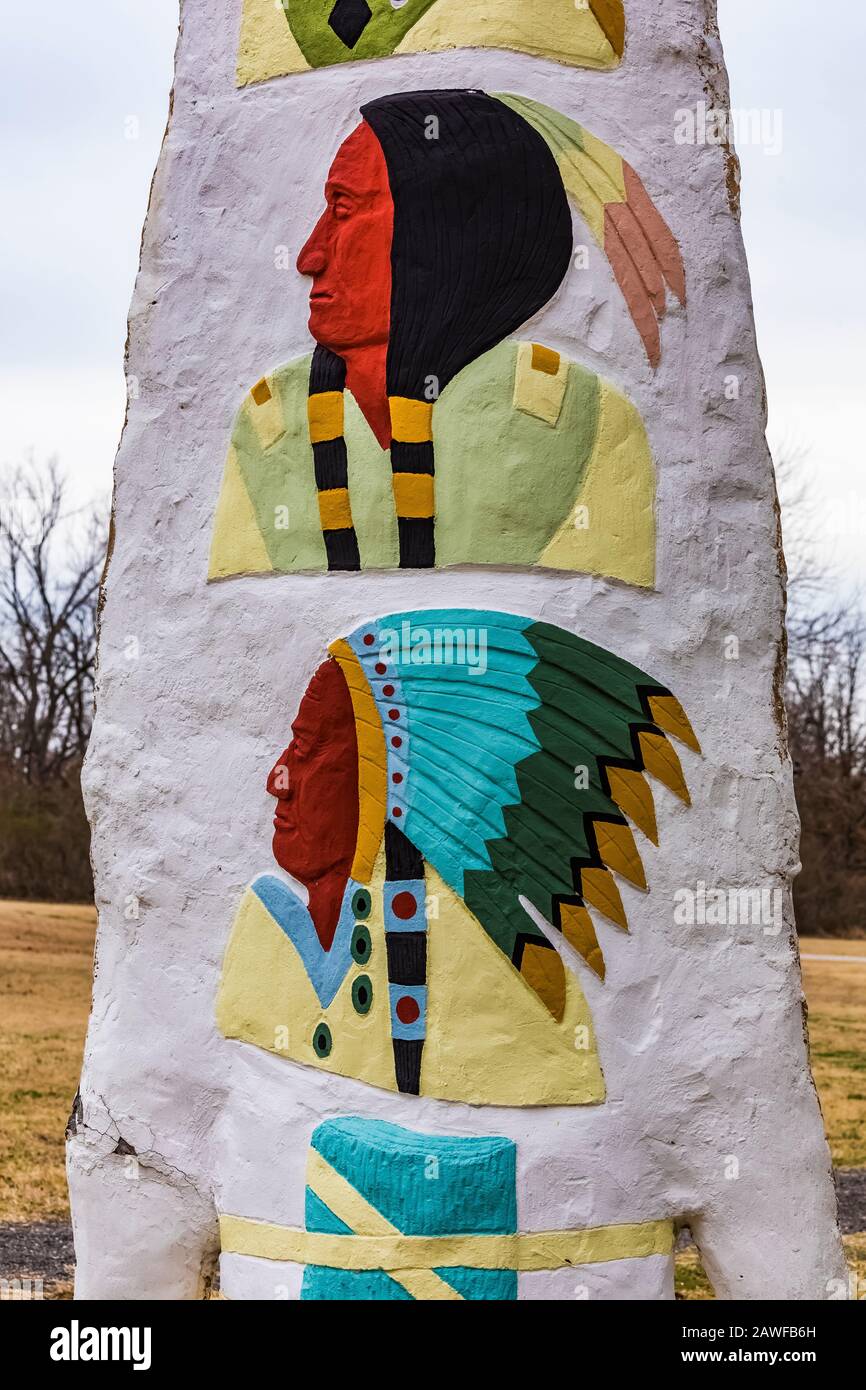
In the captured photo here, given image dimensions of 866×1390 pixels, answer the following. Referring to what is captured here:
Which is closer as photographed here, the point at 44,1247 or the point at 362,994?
the point at 362,994

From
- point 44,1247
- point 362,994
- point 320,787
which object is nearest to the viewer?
point 362,994

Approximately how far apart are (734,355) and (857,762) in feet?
55.2

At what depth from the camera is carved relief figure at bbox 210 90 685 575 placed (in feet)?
11.4

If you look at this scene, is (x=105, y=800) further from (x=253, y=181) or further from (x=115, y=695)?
(x=253, y=181)

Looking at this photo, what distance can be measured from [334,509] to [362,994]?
106 centimetres

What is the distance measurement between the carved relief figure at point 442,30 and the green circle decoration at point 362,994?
2.05 meters

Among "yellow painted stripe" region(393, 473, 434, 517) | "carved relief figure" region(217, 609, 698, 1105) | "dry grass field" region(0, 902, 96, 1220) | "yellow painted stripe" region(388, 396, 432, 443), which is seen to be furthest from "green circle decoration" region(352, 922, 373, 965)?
"dry grass field" region(0, 902, 96, 1220)

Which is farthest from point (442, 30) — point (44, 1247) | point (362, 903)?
point (44, 1247)

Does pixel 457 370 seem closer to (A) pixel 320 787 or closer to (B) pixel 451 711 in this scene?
(B) pixel 451 711

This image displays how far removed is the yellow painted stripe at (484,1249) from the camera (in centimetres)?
331

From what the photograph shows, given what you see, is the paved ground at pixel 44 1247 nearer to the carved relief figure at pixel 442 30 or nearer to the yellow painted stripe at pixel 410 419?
the yellow painted stripe at pixel 410 419

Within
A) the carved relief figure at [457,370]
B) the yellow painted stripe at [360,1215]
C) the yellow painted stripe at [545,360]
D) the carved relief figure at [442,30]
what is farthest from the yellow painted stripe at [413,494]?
the yellow painted stripe at [360,1215]

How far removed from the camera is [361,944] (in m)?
3.45

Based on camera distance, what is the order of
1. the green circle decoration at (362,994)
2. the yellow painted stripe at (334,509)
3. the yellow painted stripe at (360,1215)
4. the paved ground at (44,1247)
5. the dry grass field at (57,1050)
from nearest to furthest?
the yellow painted stripe at (360,1215) → the green circle decoration at (362,994) → the yellow painted stripe at (334,509) → the paved ground at (44,1247) → the dry grass field at (57,1050)
